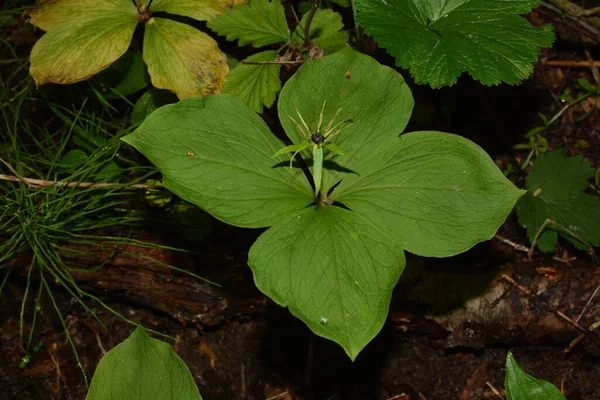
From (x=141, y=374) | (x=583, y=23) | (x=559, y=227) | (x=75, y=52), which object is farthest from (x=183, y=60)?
(x=583, y=23)

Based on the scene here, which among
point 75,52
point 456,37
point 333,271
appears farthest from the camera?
point 75,52

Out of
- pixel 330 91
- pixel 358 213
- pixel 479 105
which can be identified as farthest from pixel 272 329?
pixel 479 105

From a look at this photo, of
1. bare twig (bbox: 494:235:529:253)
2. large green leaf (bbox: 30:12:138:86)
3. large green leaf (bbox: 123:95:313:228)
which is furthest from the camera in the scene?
bare twig (bbox: 494:235:529:253)

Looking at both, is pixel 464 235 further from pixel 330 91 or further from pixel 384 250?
pixel 330 91

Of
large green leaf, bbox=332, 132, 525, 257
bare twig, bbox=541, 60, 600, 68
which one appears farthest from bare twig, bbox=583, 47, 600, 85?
large green leaf, bbox=332, 132, 525, 257

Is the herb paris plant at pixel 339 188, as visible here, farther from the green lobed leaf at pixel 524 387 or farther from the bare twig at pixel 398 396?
the bare twig at pixel 398 396

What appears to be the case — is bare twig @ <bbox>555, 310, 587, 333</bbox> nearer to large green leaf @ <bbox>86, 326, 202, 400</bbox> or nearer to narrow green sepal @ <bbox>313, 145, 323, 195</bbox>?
narrow green sepal @ <bbox>313, 145, 323, 195</bbox>

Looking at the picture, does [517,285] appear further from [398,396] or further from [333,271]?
[333,271]

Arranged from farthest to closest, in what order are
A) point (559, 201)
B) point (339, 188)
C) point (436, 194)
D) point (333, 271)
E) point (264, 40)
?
point (559, 201) < point (264, 40) < point (339, 188) < point (436, 194) < point (333, 271)
